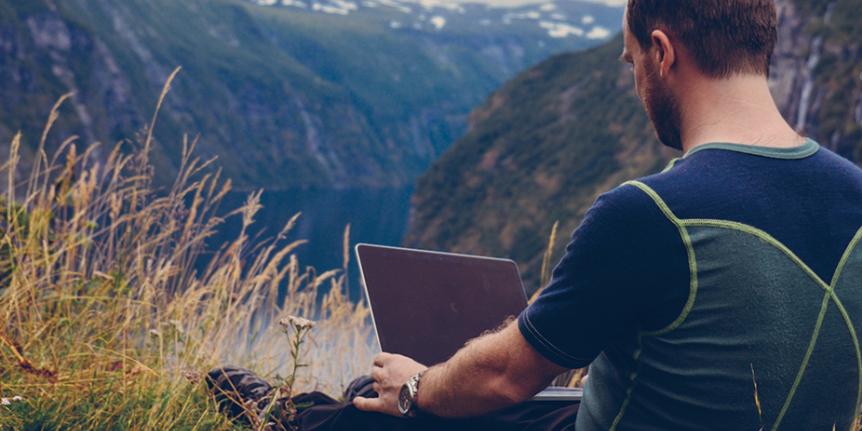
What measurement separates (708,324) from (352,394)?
109 cm

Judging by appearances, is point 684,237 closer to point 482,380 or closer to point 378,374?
point 482,380

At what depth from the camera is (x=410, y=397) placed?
213 cm

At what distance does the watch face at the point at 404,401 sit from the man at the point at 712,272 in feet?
0.92

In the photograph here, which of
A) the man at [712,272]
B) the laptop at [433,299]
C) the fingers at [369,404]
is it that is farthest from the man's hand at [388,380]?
the man at [712,272]

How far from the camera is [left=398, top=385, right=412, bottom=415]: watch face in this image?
7.03 feet

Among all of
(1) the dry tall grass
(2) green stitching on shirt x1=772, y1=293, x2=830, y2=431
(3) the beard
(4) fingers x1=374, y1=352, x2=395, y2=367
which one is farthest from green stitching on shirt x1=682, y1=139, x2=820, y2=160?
(1) the dry tall grass

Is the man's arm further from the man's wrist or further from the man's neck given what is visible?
the man's neck

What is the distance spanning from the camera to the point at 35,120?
127 m

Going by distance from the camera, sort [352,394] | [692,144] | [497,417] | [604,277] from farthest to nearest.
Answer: [352,394], [497,417], [692,144], [604,277]

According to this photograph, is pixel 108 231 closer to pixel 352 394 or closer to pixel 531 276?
pixel 352 394

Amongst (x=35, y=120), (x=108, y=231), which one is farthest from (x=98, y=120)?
(x=108, y=231)

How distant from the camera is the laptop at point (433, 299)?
241cm

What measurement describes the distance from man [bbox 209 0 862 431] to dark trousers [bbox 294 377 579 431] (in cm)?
30

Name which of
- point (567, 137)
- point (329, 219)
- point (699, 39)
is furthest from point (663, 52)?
point (329, 219)
